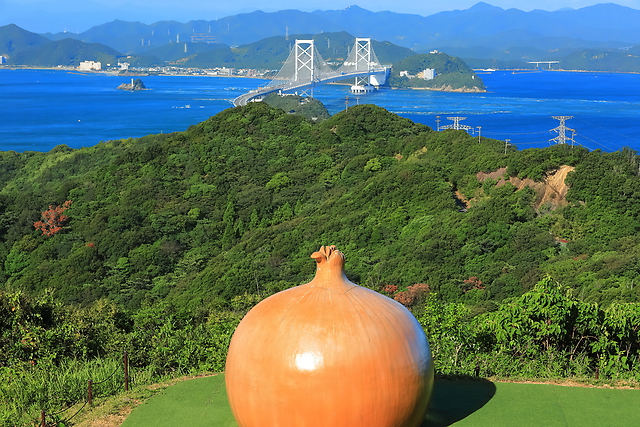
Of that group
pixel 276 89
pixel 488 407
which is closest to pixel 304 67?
pixel 276 89

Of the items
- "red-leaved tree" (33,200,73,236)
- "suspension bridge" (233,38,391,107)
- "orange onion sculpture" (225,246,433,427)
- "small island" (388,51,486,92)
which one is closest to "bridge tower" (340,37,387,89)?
"suspension bridge" (233,38,391,107)

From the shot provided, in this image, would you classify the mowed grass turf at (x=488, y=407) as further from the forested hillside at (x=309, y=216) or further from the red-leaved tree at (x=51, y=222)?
the red-leaved tree at (x=51, y=222)

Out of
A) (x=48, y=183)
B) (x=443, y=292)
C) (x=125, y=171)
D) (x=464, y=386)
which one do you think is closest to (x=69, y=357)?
(x=464, y=386)

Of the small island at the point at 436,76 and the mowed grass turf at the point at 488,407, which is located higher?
the small island at the point at 436,76

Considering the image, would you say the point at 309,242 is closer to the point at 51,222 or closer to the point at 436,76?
the point at 51,222

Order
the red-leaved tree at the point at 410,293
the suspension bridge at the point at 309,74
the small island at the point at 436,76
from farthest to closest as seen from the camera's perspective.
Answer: the small island at the point at 436,76 < the suspension bridge at the point at 309,74 < the red-leaved tree at the point at 410,293

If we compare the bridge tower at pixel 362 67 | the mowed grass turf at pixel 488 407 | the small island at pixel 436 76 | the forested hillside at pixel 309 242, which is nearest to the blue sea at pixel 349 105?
the bridge tower at pixel 362 67
